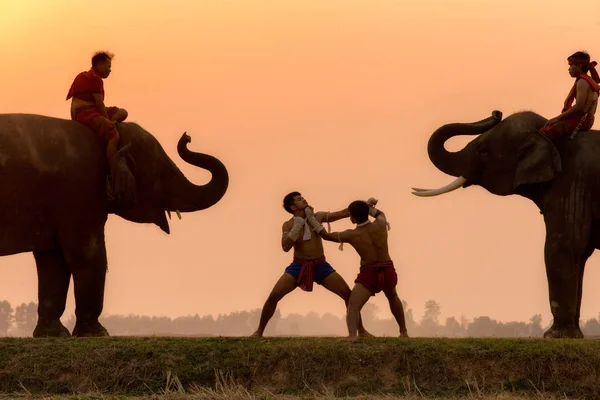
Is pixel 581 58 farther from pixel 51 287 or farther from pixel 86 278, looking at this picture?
pixel 51 287

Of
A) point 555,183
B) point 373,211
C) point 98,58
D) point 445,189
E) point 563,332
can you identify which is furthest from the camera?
point 445,189

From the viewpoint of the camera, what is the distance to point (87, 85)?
20.9 meters

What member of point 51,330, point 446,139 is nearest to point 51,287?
point 51,330

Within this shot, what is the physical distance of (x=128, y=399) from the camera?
49.2 feet

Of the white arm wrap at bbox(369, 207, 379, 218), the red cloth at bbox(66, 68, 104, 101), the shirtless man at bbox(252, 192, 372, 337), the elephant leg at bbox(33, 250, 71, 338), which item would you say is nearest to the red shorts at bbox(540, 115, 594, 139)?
the white arm wrap at bbox(369, 207, 379, 218)

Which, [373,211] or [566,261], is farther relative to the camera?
[566,261]

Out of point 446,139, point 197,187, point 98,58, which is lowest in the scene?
point 197,187

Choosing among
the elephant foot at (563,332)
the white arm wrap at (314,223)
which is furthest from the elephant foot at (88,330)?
the elephant foot at (563,332)

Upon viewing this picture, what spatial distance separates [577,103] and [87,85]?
7.37 metres

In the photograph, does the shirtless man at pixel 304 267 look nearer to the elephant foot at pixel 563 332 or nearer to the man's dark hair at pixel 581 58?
the elephant foot at pixel 563 332

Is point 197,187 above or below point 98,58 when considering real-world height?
below

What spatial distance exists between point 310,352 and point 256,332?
6.09 ft

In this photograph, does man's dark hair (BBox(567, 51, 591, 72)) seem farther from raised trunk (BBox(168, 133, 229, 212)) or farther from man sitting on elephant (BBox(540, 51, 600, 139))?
raised trunk (BBox(168, 133, 229, 212))

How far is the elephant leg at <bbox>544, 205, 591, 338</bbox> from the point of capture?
19.9 m
